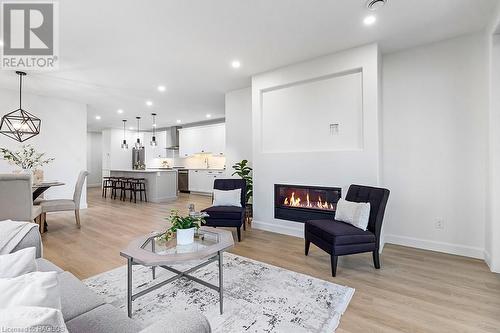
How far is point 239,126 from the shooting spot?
524cm

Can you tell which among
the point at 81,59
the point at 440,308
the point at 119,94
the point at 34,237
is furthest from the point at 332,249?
the point at 119,94

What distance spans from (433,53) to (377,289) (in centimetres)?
320

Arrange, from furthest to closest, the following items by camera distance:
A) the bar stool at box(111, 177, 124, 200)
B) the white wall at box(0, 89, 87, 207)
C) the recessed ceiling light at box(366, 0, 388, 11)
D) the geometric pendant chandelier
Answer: the bar stool at box(111, 177, 124, 200)
the white wall at box(0, 89, 87, 207)
the geometric pendant chandelier
the recessed ceiling light at box(366, 0, 388, 11)

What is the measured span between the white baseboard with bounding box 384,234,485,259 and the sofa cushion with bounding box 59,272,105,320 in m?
3.69

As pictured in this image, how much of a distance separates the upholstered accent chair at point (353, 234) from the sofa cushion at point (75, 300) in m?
2.11

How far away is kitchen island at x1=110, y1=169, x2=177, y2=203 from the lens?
727 cm

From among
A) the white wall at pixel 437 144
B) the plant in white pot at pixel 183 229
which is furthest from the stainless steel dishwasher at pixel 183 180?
the plant in white pot at pixel 183 229

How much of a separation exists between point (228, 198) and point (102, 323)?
9.48 feet

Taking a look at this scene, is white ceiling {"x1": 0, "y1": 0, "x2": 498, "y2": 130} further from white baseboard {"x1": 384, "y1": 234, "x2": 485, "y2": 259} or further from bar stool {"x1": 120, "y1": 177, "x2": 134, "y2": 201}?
bar stool {"x1": 120, "y1": 177, "x2": 134, "y2": 201}

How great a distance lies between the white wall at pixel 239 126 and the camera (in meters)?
5.12

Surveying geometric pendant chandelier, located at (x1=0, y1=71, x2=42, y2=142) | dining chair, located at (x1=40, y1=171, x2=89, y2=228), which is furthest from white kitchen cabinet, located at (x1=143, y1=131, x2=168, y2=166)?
dining chair, located at (x1=40, y1=171, x2=89, y2=228)

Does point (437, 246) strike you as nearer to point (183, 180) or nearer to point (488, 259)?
point (488, 259)

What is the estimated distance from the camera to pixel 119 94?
17.9ft

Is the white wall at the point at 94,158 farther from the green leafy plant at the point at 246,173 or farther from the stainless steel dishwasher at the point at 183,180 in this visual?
the green leafy plant at the point at 246,173
